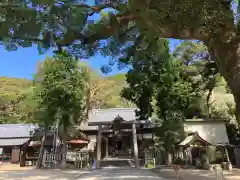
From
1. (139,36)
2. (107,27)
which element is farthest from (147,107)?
(107,27)

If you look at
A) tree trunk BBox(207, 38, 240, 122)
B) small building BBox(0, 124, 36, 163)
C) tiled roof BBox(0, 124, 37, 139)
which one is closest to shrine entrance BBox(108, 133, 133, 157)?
small building BBox(0, 124, 36, 163)

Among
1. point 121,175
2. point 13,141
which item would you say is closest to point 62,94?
point 121,175

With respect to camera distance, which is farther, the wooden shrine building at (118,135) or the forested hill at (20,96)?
the forested hill at (20,96)

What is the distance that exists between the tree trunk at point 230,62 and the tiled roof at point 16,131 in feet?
71.8

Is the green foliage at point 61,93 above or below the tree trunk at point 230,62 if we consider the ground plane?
above

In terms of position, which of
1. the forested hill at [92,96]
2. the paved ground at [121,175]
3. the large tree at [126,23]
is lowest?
the paved ground at [121,175]

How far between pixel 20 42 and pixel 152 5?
3264mm

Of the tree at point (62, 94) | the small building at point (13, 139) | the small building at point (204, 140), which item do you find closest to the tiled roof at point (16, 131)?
the small building at point (13, 139)

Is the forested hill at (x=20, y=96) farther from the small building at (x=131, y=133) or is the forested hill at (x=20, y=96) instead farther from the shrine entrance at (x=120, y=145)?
the shrine entrance at (x=120, y=145)

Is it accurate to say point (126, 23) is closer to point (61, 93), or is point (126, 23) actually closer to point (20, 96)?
point (61, 93)

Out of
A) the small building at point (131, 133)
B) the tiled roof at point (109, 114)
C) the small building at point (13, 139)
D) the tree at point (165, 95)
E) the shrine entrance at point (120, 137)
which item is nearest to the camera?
the tree at point (165, 95)

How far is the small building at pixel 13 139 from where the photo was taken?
76.2 ft

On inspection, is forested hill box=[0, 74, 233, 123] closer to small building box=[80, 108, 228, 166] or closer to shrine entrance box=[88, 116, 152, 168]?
small building box=[80, 108, 228, 166]

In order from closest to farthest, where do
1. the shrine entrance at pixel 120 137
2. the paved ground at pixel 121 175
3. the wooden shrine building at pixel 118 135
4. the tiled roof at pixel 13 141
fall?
the paved ground at pixel 121 175
the shrine entrance at pixel 120 137
the wooden shrine building at pixel 118 135
the tiled roof at pixel 13 141
